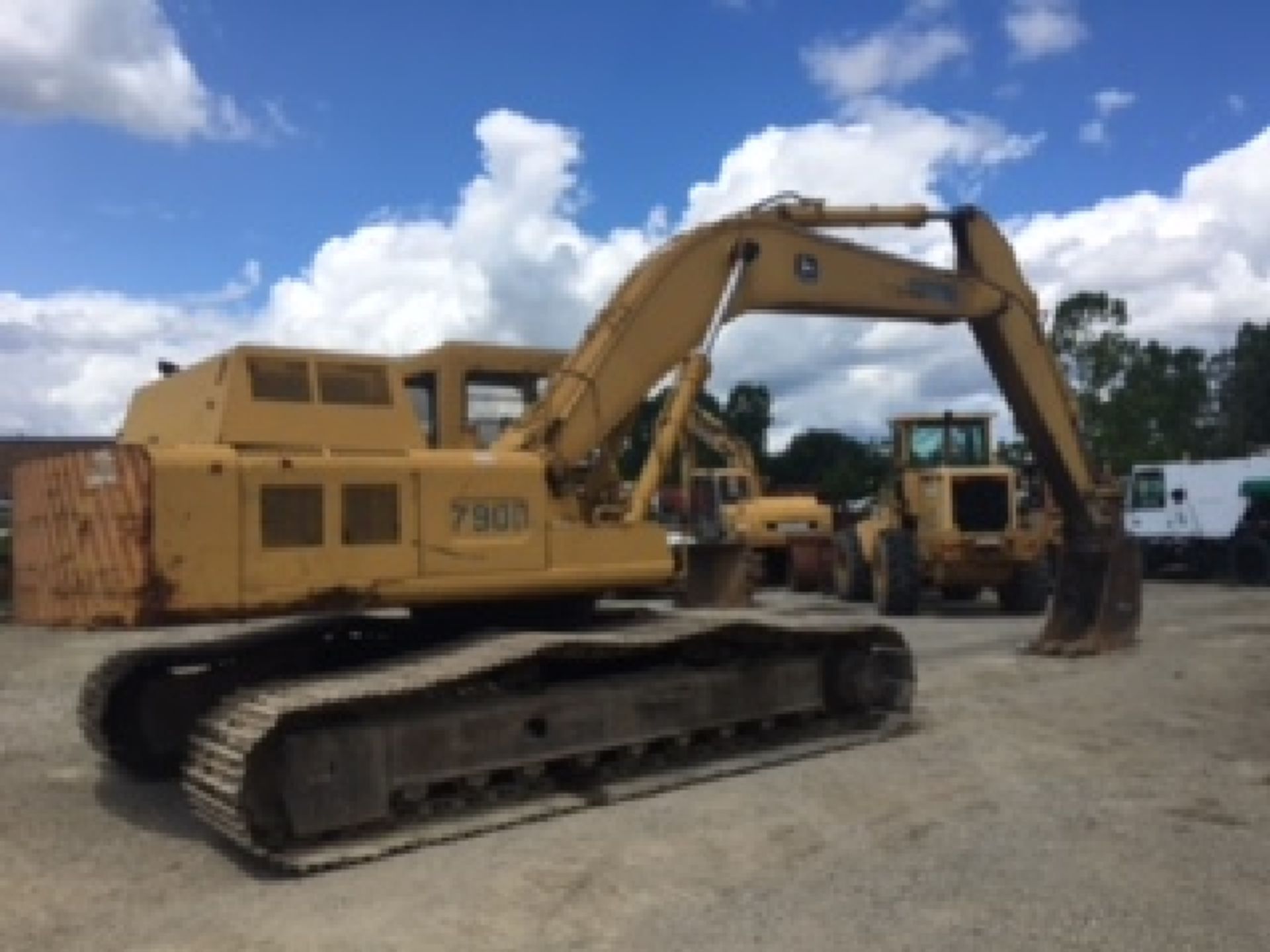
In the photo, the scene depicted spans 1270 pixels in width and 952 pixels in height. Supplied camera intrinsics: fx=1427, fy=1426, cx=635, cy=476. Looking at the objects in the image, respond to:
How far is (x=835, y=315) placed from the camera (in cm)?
1264

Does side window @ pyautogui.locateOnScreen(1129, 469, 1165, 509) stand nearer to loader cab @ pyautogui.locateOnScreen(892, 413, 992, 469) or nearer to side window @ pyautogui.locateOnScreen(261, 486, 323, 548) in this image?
loader cab @ pyautogui.locateOnScreen(892, 413, 992, 469)

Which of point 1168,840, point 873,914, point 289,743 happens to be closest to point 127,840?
point 289,743

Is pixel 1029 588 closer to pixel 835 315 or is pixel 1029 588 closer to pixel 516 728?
pixel 835 315

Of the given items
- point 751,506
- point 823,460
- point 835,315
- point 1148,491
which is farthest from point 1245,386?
point 835,315

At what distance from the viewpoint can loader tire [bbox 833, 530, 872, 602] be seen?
74.5 feet

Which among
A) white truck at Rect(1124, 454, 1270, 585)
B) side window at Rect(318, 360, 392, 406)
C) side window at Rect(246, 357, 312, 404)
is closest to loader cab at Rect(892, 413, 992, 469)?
white truck at Rect(1124, 454, 1270, 585)

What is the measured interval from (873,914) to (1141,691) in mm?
6942

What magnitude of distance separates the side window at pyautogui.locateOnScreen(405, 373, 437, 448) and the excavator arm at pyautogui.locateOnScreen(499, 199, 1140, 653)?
48 cm

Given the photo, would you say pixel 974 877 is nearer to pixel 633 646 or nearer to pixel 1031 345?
pixel 633 646

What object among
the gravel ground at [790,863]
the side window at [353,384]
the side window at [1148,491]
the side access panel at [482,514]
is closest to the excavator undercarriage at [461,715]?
the gravel ground at [790,863]

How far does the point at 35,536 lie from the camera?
8.40 metres

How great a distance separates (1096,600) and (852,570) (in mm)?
7770

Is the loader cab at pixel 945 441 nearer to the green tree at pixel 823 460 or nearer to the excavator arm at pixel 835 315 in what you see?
the excavator arm at pixel 835 315

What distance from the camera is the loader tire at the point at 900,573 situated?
19.9 m
